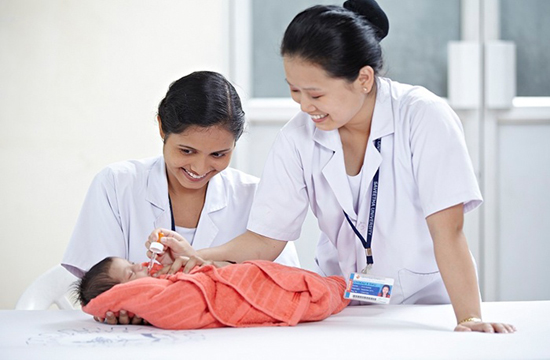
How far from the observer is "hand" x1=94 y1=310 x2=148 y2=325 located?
1576mm

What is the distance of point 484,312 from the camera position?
5.63ft

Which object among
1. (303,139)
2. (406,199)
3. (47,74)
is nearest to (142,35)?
(47,74)

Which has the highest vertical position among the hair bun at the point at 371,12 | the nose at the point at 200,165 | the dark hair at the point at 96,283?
the hair bun at the point at 371,12

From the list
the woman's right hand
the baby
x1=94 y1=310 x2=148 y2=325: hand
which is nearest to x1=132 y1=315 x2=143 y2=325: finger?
x1=94 y1=310 x2=148 y2=325: hand

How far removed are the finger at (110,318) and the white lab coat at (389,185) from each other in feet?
1.59

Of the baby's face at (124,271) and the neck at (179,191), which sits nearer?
the baby's face at (124,271)

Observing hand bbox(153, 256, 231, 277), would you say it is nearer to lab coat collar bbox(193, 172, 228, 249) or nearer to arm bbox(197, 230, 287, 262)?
arm bbox(197, 230, 287, 262)

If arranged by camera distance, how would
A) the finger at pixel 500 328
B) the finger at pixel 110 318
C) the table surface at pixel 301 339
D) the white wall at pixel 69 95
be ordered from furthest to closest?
1. the white wall at pixel 69 95
2. the finger at pixel 110 318
3. the finger at pixel 500 328
4. the table surface at pixel 301 339

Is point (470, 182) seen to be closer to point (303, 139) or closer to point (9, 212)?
point (303, 139)

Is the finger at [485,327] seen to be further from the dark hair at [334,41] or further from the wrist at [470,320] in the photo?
the dark hair at [334,41]

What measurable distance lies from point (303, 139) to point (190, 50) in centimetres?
146

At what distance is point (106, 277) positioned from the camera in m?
1.69

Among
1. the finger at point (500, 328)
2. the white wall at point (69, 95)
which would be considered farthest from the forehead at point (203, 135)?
the white wall at point (69, 95)

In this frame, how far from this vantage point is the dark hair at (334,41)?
1.62 metres
